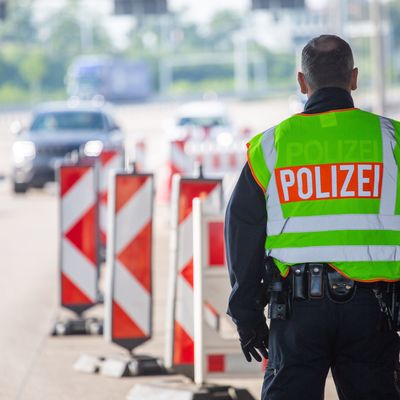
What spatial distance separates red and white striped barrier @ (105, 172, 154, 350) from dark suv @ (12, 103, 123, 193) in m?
15.2

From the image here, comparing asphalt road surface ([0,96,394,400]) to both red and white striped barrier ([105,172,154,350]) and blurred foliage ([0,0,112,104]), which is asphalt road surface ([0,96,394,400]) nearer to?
red and white striped barrier ([105,172,154,350])

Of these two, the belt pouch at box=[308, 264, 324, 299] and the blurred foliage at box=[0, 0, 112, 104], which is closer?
the belt pouch at box=[308, 264, 324, 299]

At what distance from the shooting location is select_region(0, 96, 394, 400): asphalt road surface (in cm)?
812

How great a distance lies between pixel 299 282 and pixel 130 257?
14.1ft

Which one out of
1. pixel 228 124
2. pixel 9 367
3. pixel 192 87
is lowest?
pixel 192 87

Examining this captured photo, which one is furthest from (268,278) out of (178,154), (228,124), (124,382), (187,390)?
(228,124)

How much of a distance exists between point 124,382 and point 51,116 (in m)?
18.0

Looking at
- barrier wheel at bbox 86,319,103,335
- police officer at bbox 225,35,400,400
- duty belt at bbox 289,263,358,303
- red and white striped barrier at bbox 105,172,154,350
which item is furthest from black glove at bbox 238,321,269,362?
barrier wheel at bbox 86,319,103,335

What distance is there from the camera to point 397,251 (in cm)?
455

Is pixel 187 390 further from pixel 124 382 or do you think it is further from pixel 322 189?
pixel 322 189

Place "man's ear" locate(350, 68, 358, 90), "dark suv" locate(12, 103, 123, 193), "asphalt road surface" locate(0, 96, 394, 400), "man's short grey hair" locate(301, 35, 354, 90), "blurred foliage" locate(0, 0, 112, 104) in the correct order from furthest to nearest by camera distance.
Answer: "blurred foliage" locate(0, 0, 112, 104) < "dark suv" locate(12, 103, 123, 193) < "asphalt road surface" locate(0, 96, 394, 400) < "man's ear" locate(350, 68, 358, 90) < "man's short grey hair" locate(301, 35, 354, 90)

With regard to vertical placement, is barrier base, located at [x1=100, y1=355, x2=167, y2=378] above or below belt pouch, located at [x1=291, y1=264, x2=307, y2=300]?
below

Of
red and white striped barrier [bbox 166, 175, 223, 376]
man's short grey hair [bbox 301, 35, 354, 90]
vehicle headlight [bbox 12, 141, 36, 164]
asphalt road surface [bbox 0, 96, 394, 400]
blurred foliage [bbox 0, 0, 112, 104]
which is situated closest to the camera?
man's short grey hair [bbox 301, 35, 354, 90]

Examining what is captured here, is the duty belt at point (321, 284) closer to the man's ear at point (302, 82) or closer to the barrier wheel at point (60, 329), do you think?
the man's ear at point (302, 82)
